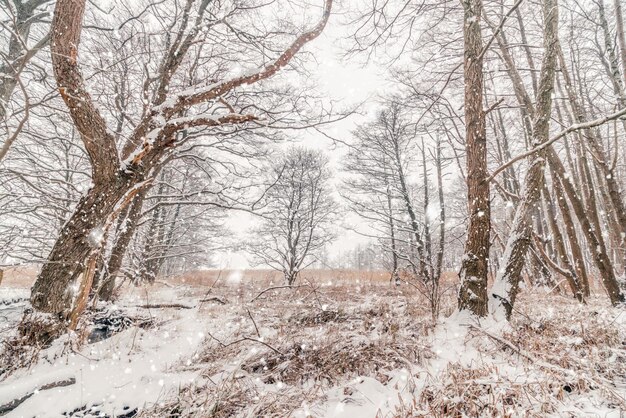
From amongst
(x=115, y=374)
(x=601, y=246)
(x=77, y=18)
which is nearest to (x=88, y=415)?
(x=115, y=374)

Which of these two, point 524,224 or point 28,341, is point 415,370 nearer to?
point 524,224

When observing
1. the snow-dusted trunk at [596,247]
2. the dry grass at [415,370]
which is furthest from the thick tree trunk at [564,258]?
the dry grass at [415,370]

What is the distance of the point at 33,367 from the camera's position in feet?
7.66

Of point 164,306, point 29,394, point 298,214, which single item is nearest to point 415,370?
point 29,394

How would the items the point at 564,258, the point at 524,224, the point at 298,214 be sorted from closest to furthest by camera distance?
the point at 524,224
the point at 564,258
the point at 298,214

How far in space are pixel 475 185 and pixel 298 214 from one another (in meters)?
8.09

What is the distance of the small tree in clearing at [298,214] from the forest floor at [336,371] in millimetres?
7095

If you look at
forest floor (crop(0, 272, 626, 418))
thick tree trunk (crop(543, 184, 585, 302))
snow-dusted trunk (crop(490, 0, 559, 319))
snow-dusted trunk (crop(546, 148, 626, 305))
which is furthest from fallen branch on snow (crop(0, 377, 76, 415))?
thick tree trunk (crop(543, 184, 585, 302))

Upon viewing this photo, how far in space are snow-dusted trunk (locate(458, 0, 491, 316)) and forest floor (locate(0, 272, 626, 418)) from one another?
1.05ft

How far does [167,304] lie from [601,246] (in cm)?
721

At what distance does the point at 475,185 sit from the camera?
3.26 m

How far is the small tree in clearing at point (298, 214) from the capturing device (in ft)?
34.6

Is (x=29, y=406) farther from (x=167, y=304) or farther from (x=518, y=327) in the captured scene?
(x=518, y=327)

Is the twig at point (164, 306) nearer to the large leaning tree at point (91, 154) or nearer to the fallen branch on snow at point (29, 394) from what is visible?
the large leaning tree at point (91, 154)
